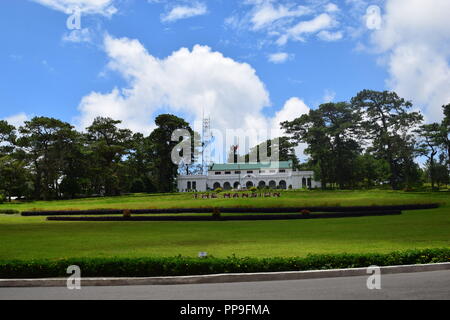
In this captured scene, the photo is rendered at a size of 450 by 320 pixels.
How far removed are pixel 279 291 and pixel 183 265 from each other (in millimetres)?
3215

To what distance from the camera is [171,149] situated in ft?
263

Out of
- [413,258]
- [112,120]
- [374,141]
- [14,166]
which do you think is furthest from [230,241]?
[112,120]

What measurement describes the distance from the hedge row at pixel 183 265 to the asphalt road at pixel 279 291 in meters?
0.87

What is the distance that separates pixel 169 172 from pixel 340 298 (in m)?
74.3

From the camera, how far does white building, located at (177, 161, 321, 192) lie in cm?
8556

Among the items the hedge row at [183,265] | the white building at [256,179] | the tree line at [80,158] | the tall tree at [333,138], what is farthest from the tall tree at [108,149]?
the hedge row at [183,265]

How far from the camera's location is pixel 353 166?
233 feet

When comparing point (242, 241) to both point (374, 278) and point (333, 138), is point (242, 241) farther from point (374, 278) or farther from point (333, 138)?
point (333, 138)

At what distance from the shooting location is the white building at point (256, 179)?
281ft

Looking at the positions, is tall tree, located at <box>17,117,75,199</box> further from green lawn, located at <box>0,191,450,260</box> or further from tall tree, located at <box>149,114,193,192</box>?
green lawn, located at <box>0,191,450,260</box>

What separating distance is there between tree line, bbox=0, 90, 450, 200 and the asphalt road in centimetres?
5967

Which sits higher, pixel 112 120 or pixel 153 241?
pixel 112 120

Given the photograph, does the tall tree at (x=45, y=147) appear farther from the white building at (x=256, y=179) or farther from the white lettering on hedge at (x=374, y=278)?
the white lettering on hedge at (x=374, y=278)
